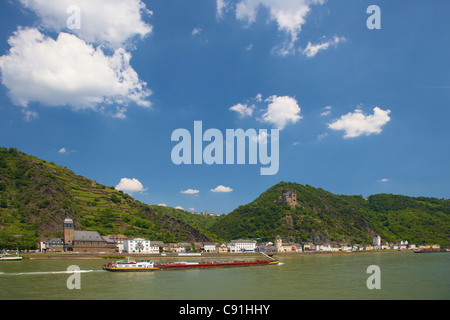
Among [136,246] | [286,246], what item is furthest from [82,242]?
[286,246]

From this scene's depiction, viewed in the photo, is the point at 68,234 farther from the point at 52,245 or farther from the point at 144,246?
the point at 144,246

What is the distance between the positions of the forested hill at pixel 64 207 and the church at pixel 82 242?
38.6 feet

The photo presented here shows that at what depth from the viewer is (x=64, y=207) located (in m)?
123

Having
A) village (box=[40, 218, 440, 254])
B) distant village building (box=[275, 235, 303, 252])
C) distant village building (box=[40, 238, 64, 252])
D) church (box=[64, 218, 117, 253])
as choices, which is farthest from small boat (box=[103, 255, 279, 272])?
distant village building (box=[275, 235, 303, 252])

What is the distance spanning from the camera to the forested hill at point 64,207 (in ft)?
373

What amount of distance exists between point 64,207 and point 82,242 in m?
33.2

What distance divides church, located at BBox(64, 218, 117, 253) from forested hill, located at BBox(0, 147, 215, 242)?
11758mm

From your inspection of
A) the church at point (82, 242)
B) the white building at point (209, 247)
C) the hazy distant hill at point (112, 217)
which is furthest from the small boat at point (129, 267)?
the white building at point (209, 247)

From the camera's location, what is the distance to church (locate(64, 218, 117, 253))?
310 feet

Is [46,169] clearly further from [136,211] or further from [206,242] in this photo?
[206,242]

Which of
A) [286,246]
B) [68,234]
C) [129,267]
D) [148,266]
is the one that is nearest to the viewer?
[129,267]

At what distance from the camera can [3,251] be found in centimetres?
7762
